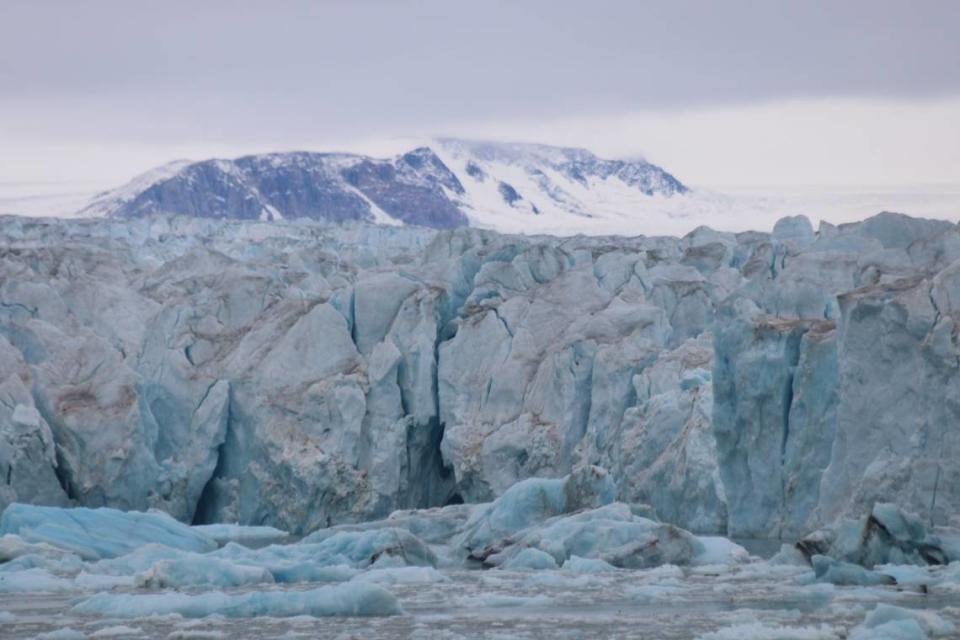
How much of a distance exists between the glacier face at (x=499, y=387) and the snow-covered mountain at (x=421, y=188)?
85932 millimetres

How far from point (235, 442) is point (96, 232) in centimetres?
3898

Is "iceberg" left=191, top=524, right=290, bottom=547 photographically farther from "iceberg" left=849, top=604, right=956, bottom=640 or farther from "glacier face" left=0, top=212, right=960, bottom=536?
"iceberg" left=849, top=604, right=956, bottom=640

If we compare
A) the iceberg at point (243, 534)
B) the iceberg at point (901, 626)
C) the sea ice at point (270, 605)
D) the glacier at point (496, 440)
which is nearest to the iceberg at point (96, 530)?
the glacier at point (496, 440)

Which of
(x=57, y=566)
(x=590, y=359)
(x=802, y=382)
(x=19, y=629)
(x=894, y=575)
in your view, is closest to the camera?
(x=19, y=629)

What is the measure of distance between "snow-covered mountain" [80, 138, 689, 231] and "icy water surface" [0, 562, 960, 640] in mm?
99098

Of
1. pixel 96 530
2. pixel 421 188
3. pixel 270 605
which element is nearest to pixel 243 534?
pixel 96 530

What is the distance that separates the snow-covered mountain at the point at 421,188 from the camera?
121312 millimetres

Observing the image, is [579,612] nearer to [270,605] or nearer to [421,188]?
[270,605]

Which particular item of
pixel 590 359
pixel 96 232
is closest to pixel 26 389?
pixel 590 359

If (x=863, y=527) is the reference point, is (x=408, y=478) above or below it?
below

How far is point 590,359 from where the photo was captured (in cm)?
2647

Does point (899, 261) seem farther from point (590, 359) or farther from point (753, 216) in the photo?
point (753, 216)

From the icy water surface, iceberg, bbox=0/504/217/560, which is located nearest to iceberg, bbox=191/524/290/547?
iceberg, bbox=0/504/217/560

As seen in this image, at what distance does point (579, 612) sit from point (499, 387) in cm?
1289
